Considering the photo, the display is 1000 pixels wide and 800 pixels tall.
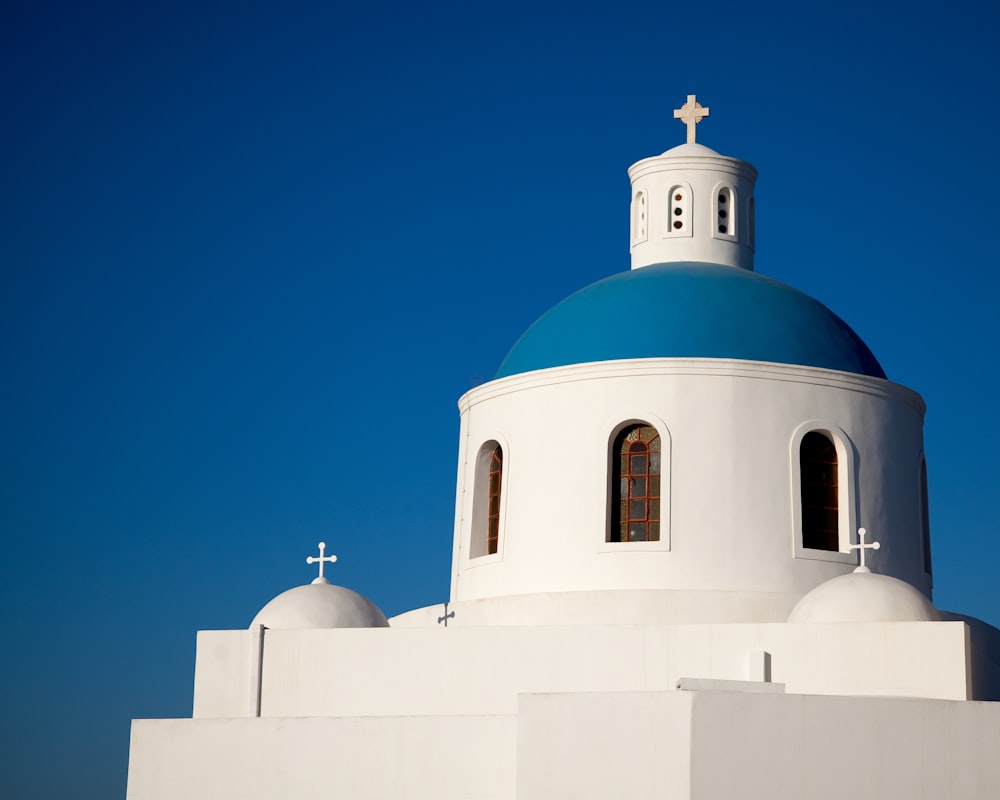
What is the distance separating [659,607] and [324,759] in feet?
14.2

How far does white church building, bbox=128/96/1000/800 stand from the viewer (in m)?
17.2

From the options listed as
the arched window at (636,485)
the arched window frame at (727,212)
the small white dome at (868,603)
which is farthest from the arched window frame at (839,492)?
the arched window frame at (727,212)

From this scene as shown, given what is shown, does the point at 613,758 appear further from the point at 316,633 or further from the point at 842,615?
the point at 316,633

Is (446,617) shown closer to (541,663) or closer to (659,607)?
(541,663)

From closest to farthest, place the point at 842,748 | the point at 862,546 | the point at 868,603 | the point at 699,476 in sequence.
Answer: the point at 842,748, the point at 868,603, the point at 862,546, the point at 699,476

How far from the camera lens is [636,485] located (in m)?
21.8

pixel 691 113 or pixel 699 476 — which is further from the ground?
pixel 691 113

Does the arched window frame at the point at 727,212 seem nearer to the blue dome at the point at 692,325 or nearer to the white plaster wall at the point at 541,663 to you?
the blue dome at the point at 692,325

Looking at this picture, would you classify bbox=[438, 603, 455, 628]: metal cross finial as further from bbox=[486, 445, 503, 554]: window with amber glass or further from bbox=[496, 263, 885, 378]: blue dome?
bbox=[496, 263, 885, 378]: blue dome

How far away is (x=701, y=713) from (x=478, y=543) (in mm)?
6866

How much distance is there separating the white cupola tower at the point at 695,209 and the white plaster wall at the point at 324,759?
8.37 metres

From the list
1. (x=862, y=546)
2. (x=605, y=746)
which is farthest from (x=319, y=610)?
(x=862, y=546)

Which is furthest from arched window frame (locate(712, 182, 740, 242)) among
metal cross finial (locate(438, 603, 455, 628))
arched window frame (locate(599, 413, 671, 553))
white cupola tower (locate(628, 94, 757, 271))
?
metal cross finial (locate(438, 603, 455, 628))

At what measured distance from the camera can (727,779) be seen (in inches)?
662
